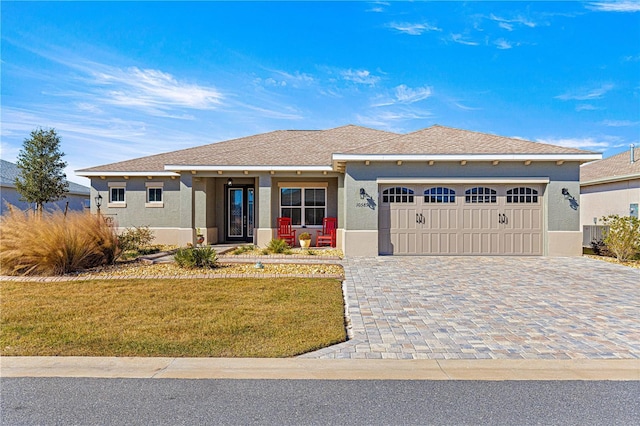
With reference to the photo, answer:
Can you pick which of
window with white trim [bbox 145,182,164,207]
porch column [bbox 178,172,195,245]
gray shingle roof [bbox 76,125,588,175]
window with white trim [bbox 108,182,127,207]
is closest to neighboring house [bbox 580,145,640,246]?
gray shingle roof [bbox 76,125,588,175]

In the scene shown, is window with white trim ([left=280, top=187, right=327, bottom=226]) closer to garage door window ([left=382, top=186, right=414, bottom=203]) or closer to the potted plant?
the potted plant

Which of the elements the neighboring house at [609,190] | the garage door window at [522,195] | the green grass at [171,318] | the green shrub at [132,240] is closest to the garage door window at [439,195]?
the garage door window at [522,195]

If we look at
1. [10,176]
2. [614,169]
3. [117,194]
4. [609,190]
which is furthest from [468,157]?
[10,176]

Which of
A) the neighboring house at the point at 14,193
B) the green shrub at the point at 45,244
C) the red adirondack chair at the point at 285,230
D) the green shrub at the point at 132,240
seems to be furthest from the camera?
the neighboring house at the point at 14,193

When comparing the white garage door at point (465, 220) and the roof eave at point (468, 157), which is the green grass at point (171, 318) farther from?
the roof eave at point (468, 157)

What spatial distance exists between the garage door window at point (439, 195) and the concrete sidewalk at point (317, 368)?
9068mm

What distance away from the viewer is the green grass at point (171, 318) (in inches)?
196

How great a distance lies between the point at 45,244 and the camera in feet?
31.6

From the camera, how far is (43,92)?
12.2 metres

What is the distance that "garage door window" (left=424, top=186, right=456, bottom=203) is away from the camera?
13391 mm

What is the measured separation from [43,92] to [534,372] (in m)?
14.9

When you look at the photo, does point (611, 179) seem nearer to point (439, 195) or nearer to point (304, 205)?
point (439, 195)

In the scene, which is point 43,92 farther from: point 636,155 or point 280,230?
point 636,155

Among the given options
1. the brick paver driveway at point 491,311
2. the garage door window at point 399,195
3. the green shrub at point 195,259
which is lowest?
the brick paver driveway at point 491,311
